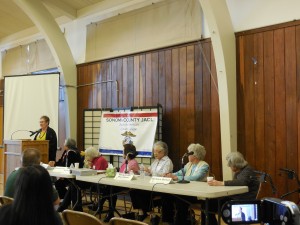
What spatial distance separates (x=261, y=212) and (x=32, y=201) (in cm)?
105

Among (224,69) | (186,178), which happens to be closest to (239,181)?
(186,178)

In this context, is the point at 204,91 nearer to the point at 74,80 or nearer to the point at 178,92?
the point at 178,92

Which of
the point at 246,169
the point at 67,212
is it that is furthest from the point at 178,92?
the point at 67,212

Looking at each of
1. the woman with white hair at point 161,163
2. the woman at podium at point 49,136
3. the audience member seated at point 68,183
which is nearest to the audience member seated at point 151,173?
the woman with white hair at point 161,163

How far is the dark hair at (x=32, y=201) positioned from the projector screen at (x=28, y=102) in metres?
5.43

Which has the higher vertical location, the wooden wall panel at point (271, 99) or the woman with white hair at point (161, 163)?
the wooden wall panel at point (271, 99)

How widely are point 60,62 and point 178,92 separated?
2.74 m

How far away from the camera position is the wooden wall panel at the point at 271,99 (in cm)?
446

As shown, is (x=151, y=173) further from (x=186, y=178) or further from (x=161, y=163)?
(x=186, y=178)

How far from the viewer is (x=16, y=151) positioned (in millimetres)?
5266

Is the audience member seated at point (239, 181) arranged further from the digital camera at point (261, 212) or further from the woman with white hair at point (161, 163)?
the digital camera at point (261, 212)

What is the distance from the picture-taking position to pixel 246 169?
3688 mm

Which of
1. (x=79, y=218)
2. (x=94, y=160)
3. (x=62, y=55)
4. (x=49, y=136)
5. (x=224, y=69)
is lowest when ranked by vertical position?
(x=79, y=218)

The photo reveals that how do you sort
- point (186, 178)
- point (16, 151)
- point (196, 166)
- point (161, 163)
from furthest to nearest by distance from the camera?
point (16, 151) < point (161, 163) < point (196, 166) < point (186, 178)
